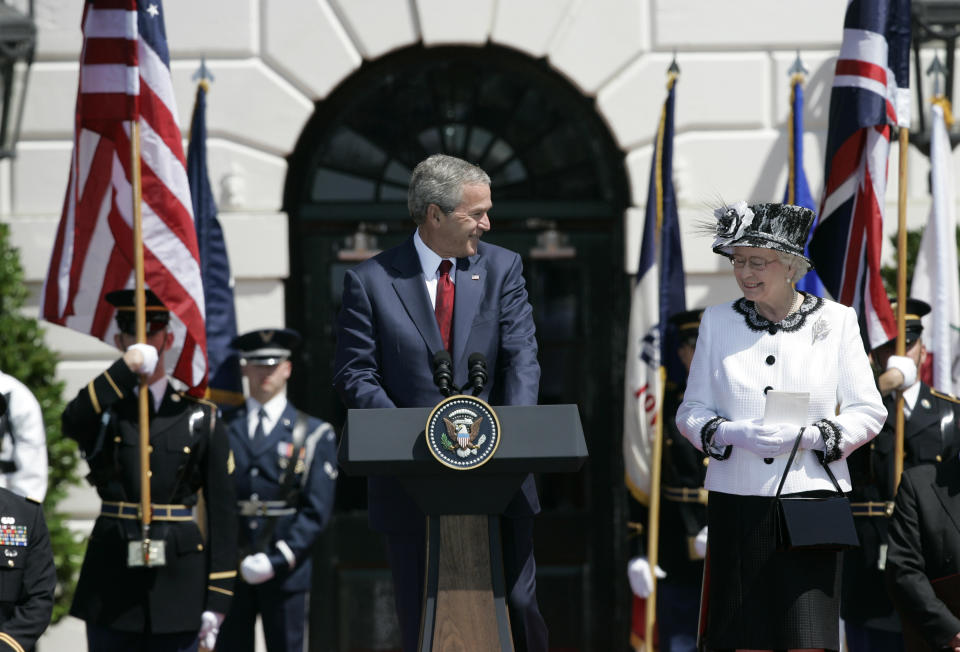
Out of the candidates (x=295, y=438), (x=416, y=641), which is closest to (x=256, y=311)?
(x=295, y=438)

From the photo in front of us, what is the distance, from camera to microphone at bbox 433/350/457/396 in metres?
3.89

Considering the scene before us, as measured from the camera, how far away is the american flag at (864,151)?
243 inches

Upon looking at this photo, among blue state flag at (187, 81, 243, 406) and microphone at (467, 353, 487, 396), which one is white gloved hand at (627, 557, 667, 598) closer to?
blue state flag at (187, 81, 243, 406)

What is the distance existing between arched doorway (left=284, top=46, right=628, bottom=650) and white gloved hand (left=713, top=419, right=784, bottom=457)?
4.30 meters

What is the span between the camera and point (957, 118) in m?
8.43

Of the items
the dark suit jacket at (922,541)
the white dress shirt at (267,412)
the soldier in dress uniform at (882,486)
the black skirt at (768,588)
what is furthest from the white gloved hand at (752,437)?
the white dress shirt at (267,412)

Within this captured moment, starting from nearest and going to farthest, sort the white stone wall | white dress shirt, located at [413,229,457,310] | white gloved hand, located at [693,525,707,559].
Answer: white dress shirt, located at [413,229,457,310], white gloved hand, located at [693,525,707,559], the white stone wall

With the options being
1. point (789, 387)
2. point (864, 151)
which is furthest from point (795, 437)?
point (864, 151)

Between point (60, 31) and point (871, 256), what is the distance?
16.4 feet

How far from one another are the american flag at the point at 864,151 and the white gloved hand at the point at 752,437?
2.12m

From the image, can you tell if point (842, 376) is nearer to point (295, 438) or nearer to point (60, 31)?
point (295, 438)

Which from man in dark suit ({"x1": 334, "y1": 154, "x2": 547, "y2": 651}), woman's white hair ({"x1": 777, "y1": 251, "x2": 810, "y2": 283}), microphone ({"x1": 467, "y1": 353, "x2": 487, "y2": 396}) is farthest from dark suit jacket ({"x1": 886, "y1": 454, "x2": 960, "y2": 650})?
microphone ({"x1": 467, "y1": 353, "x2": 487, "y2": 396})

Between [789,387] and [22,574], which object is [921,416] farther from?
[22,574]

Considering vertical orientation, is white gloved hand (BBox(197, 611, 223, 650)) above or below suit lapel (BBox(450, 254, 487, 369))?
below
